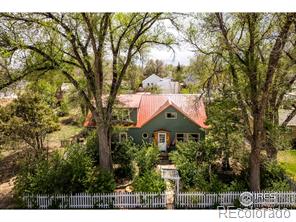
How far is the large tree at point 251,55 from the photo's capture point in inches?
413

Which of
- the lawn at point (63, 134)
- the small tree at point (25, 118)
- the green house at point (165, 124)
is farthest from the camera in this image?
the lawn at point (63, 134)

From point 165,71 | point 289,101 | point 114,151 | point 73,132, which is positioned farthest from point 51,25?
point 165,71

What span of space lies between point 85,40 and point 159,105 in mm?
8309

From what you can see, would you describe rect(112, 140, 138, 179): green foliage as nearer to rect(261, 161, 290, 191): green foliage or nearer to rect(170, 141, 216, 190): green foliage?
rect(170, 141, 216, 190): green foliage

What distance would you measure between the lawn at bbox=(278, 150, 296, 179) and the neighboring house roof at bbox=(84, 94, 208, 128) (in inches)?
180

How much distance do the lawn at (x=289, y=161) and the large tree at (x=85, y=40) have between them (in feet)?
29.1

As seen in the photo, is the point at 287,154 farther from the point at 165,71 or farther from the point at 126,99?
the point at 165,71

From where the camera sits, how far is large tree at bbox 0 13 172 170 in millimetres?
10539

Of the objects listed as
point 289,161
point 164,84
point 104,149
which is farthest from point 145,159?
point 164,84

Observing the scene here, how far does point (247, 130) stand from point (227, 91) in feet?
5.44

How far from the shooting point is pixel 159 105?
758 inches

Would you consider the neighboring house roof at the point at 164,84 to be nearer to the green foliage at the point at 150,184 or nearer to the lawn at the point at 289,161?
the lawn at the point at 289,161

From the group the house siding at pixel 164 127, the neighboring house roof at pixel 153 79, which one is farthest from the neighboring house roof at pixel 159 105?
the neighboring house roof at pixel 153 79

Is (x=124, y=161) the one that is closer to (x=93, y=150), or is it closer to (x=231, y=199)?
(x=93, y=150)
